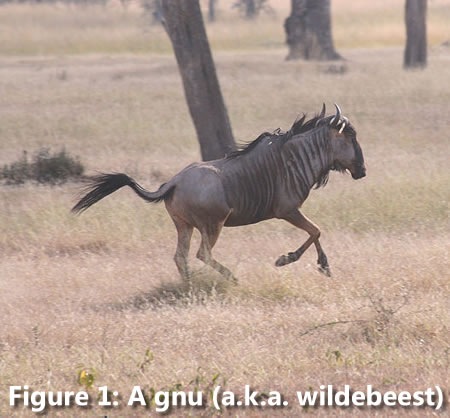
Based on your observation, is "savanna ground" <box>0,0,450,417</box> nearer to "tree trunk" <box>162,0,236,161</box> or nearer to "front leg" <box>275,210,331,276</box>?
"front leg" <box>275,210,331,276</box>

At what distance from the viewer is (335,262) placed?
1163cm

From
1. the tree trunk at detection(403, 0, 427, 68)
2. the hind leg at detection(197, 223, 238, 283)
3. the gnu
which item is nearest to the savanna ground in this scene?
the hind leg at detection(197, 223, 238, 283)

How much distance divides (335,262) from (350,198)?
125 inches

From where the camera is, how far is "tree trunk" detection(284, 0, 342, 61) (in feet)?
130

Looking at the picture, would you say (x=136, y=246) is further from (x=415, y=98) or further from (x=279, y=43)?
(x=279, y=43)

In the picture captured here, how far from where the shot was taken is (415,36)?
115 feet

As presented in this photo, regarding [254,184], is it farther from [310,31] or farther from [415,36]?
[310,31]

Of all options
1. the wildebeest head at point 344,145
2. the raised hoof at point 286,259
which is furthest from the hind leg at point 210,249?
the wildebeest head at point 344,145

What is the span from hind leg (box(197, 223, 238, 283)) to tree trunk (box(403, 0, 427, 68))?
24195 millimetres

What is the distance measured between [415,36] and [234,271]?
25011mm

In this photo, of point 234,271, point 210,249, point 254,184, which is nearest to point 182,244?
point 210,249

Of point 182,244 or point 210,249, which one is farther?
point 182,244

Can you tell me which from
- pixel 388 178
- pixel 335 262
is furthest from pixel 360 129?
pixel 335 262

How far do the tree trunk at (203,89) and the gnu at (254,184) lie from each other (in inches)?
246
